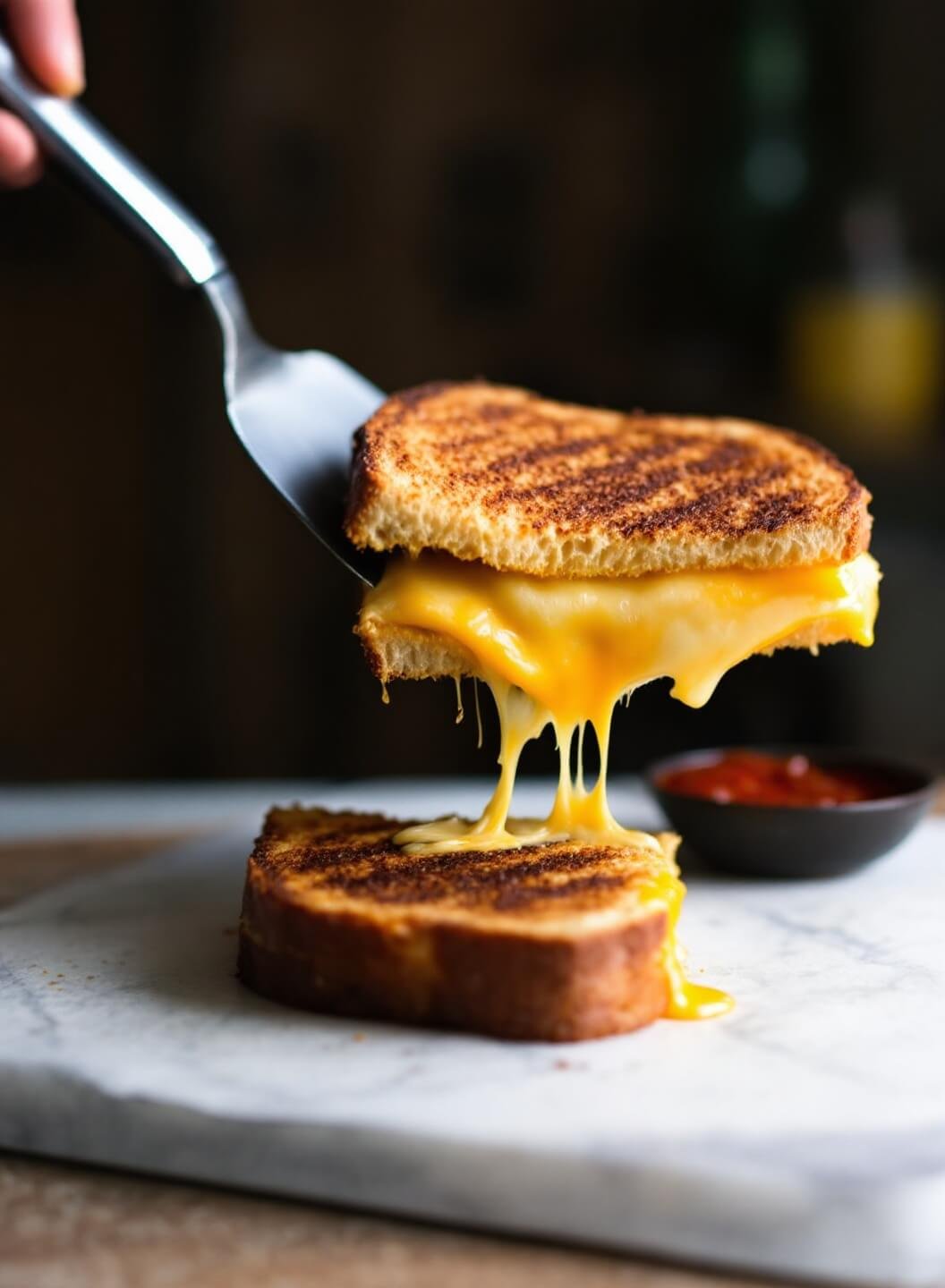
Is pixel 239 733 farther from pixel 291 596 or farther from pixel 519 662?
pixel 519 662

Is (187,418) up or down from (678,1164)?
up

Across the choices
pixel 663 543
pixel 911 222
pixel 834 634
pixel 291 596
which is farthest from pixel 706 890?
pixel 911 222

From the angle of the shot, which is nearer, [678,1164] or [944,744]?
[678,1164]

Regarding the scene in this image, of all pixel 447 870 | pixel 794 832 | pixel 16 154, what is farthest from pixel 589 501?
pixel 16 154

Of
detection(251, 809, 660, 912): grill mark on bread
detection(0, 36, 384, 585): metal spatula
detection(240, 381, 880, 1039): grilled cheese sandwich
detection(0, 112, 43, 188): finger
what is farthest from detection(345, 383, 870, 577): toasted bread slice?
detection(0, 112, 43, 188): finger

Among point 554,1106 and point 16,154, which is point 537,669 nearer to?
point 554,1106

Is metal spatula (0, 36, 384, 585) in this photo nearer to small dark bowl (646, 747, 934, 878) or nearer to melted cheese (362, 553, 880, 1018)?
melted cheese (362, 553, 880, 1018)
